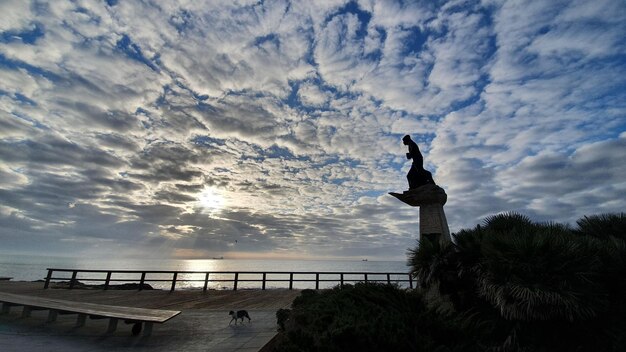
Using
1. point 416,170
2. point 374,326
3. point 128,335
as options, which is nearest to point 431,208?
point 416,170

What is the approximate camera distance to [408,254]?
26.0 feet

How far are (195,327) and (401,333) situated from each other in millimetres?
6655

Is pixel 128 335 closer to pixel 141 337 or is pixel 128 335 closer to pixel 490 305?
pixel 141 337

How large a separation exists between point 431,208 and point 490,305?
4441mm

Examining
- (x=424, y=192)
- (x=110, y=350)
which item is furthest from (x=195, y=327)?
(x=424, y=192)

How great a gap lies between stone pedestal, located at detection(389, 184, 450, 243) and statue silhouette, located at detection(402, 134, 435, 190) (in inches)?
21.9

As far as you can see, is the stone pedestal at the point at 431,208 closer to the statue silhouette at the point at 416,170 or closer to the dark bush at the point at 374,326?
the statue silhouette at the point at 416,170

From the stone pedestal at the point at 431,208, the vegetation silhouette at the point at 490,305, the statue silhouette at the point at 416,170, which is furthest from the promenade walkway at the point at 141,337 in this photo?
the statue silhouette at the point at 416,170

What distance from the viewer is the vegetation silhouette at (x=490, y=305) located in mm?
3406

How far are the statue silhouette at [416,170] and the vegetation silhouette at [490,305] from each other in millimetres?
3651

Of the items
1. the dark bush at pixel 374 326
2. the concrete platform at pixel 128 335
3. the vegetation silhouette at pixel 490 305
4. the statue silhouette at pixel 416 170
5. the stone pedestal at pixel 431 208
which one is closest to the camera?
the dark bush at pixel 374 326

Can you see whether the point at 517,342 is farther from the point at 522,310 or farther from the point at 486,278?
the point at 486,278

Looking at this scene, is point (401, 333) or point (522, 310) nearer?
point (401, 333)

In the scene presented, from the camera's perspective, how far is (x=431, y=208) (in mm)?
10016
